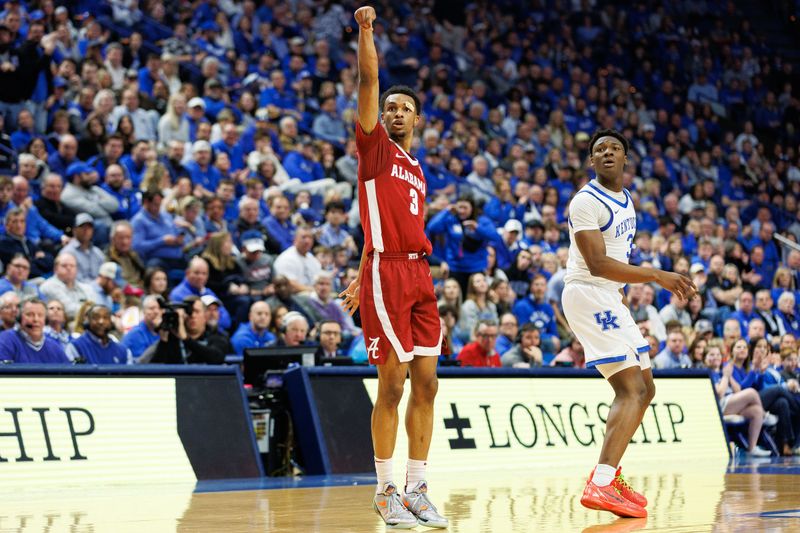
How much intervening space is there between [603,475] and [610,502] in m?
0.27

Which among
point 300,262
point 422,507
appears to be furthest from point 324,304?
point 422,507

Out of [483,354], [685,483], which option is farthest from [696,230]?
[685,483]

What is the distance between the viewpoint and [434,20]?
24.2 meters

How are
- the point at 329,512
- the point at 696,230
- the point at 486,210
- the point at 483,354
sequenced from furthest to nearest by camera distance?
the point at 696,230 → the point at 486,210 → the point at 483,354 → the point at 329,512

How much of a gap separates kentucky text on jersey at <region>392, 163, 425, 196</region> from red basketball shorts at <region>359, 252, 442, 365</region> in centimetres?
39

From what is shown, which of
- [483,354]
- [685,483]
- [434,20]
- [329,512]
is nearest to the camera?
[329,512]

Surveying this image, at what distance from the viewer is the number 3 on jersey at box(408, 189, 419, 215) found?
6.25m

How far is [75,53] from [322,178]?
4.00 m

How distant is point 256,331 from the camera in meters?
12.8

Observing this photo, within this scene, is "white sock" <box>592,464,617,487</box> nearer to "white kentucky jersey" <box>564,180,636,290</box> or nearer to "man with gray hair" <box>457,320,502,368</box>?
"white kentucky jersey" <box>564,180,636,290</box>

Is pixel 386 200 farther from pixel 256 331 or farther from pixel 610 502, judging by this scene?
pixel 256 331

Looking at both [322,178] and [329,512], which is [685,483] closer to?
[329,512]

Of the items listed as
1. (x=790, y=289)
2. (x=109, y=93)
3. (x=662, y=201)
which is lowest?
(x=790, y=289)

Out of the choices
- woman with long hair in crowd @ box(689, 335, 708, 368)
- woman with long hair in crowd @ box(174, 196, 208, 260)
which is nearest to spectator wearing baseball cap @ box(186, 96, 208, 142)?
woman with long hair in crowd @ box(174, 196, 208, 260)
